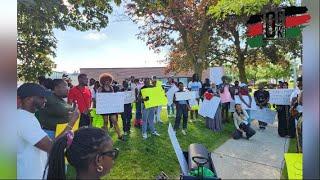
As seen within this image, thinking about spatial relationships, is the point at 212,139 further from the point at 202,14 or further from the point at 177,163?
the point at 202,14

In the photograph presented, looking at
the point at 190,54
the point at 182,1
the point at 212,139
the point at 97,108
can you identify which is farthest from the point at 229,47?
the point at 97,108

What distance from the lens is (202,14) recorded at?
147 inches

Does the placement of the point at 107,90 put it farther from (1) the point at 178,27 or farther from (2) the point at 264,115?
(2) the point at 264,115

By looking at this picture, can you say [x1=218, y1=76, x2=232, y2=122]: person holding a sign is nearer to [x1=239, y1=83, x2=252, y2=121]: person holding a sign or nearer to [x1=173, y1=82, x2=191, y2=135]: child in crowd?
[x1=239, y1=83, x2=252, y2=121]: person holding a sign

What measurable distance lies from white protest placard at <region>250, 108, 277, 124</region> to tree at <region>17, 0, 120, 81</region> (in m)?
1.88

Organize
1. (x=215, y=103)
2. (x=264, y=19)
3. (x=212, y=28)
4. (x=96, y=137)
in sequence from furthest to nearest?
1. (x=215, y=103)
2. (x=212, y=28)
3. (x=264, y=19)
4. (x=96, y=137)

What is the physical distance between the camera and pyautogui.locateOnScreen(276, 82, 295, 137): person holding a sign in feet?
12.1

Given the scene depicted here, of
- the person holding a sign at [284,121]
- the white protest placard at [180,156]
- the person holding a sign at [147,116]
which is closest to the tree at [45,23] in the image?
the person holding a sign at [147,116]

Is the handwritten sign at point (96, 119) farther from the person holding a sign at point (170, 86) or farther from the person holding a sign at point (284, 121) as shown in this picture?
A: the person holding a sign at point (284, 121)

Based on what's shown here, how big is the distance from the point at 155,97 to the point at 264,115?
172 cm

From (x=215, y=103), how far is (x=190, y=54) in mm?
992

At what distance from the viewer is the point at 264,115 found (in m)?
3.99

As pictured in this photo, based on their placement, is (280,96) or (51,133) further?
(280,96)

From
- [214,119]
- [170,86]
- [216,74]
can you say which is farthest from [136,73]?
[214,119]
